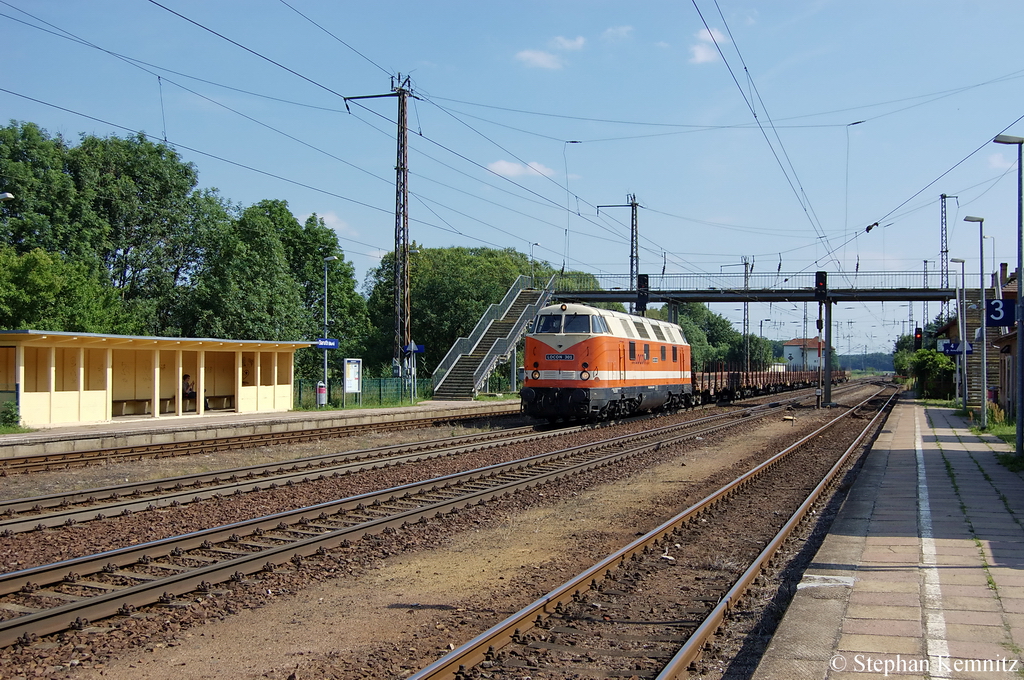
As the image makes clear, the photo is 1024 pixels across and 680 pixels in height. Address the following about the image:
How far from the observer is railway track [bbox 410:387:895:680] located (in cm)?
557

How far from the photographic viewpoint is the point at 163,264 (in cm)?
4703

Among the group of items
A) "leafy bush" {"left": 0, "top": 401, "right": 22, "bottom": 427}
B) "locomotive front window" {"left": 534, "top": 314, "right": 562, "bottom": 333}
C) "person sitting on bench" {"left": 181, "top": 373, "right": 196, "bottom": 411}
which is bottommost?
"leafy bush" {"left": 0, "top": 401, "right": 22, "bottom": 427}

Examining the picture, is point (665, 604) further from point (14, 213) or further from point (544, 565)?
point (14, 213)

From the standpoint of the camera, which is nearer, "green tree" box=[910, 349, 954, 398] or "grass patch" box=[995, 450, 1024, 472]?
"grass patch" box=[995, 450, 1024, 472]

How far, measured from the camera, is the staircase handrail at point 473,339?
3925cm

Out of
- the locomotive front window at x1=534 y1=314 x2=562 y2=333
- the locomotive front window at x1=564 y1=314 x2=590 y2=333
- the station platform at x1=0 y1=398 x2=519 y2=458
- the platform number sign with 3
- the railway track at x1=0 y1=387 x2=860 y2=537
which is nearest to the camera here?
the railway track at x1=0 y1=387 x2=860 y2=537

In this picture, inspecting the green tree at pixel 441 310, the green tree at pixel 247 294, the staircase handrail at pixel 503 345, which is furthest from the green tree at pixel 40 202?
the staircase handrail at pixel 503 345

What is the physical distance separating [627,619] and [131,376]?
77.2 ft

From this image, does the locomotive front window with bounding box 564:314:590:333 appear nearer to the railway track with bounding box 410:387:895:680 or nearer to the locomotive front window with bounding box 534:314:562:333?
the locomotive front window with bounding box 534:314:562:333

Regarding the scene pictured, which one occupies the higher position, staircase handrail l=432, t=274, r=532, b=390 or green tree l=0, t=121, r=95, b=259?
green tree l=0, t=121, r=95, b=259

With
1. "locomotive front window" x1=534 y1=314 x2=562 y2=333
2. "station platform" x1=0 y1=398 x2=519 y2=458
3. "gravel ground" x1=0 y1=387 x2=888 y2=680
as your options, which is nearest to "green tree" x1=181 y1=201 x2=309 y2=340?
"station platform" x1=0 y1=398 x2=519 y2=458

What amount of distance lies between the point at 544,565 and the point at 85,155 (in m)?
43.6

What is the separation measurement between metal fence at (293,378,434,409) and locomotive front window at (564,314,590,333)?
1136 cm

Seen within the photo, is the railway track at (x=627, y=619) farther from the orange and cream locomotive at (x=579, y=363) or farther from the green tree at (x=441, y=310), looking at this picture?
the green tree at (x=441, y=310)
